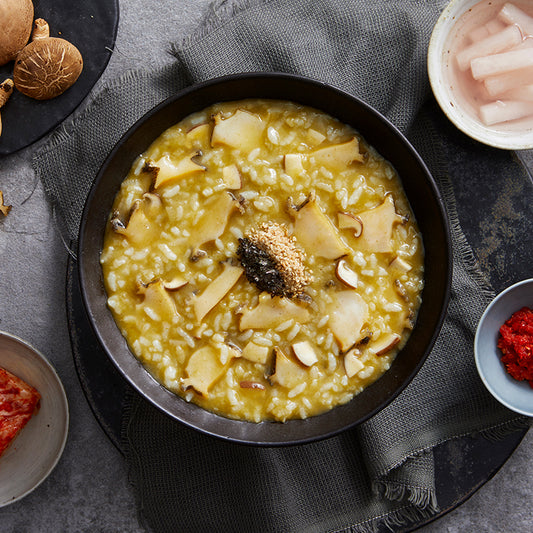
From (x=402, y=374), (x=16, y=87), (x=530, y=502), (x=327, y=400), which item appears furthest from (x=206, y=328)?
(x=530, y=502)

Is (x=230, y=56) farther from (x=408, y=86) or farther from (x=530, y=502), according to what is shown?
(x=530, y=502)

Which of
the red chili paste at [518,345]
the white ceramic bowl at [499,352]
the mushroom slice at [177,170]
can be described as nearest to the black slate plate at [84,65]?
the mushroom slice at [177,170]

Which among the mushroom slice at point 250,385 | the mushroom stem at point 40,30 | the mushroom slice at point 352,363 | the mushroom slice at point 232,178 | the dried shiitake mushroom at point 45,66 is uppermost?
the mushroom stem at point 40,30

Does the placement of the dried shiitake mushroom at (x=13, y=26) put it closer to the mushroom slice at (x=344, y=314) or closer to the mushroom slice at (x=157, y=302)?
the mushroom slice at (x=157, y=302)

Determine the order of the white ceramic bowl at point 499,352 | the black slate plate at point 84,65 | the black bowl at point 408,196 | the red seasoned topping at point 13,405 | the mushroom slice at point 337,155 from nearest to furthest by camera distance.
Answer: the black bowl at point 408,196, the mushroom slice at point 337,155, the white ceramic bowl at point 499,352, the red seasoned topping at point 13,405, the black slate plate at point 84,65

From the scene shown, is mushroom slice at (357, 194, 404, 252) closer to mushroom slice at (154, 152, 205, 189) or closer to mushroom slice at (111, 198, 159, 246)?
mushroom slice at (154, 152, 205, 189)

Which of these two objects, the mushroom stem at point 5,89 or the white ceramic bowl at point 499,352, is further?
the mushroom stem at point 5,89
